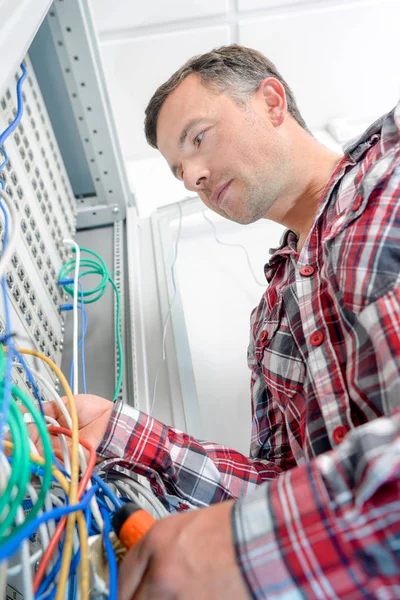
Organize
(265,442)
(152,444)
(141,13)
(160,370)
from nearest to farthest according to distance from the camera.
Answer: (152,444)
(265,442)
(160,370)
(141,13)

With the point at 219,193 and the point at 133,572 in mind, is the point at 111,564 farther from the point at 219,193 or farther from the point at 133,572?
the point at 219,193

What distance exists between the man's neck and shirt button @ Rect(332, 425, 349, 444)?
509mm

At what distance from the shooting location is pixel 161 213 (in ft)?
4.97

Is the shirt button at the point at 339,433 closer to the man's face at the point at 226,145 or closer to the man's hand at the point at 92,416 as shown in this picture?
the man's hand at the point at 92,416

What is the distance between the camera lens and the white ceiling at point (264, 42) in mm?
1496

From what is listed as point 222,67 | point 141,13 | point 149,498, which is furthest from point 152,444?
point 141,13

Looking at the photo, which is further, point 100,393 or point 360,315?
point 100,393

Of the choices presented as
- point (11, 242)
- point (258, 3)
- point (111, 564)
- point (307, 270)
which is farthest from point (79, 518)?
point (258, 3)

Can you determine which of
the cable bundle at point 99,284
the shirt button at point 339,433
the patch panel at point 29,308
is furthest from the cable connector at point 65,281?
the shirt button at point 339,433

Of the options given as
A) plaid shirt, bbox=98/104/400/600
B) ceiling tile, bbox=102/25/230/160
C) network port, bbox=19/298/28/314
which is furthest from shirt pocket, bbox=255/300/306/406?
ceiling tile, bbox=102/25/230/160

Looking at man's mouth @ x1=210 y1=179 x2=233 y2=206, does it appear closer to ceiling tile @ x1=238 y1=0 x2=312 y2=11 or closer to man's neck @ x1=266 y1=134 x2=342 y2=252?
man's neck @ x1=266 y1=134 x2=342 y2=252

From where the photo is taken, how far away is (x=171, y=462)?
71 cm

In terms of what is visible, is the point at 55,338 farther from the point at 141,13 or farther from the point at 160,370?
the point at 141,13

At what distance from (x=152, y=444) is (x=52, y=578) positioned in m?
0.30
